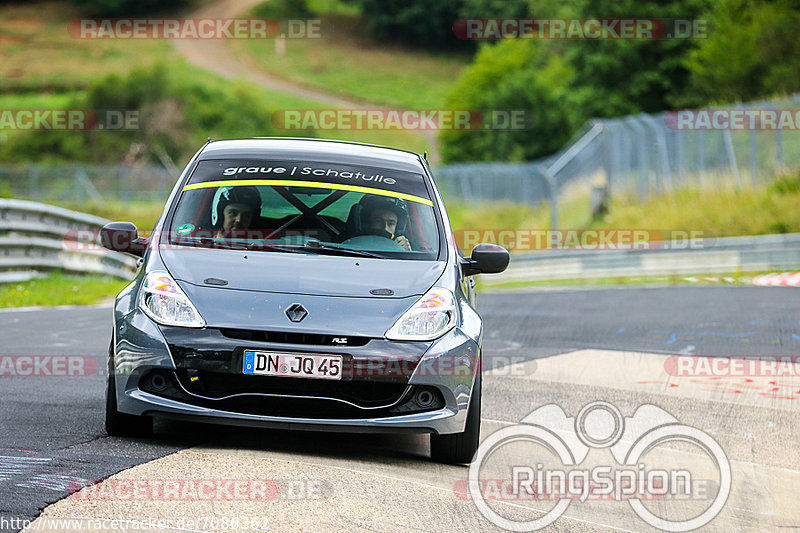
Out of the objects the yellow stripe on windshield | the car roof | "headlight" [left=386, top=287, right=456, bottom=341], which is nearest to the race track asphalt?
"headlight" [left=386, top=287, right=456, bottom=341]

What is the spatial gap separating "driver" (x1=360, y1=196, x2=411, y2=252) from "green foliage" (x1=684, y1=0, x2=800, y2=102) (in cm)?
3644

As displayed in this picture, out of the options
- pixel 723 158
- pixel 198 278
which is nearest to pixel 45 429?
pixel 198 278

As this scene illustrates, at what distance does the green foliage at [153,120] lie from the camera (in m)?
67.4

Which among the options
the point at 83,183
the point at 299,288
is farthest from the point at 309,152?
the point at 83,183

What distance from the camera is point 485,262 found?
24.4 ft

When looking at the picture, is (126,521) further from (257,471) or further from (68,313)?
(68,313)

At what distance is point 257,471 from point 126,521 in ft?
3.38

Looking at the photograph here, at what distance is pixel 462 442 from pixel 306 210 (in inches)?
68.3

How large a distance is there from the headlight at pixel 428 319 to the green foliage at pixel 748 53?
37.3 m

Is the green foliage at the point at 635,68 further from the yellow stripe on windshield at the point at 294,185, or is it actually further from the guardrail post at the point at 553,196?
the yellow stripe on windshield at the point at 294,185

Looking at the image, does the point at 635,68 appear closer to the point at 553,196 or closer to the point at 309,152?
the point at 553,196

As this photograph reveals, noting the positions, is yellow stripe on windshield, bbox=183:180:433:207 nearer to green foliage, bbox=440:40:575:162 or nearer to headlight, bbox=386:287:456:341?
headlight, bbox=386:287:456:341

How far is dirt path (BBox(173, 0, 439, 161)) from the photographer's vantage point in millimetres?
100875

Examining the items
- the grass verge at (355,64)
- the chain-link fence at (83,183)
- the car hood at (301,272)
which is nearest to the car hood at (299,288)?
the car hood at (301,272)
